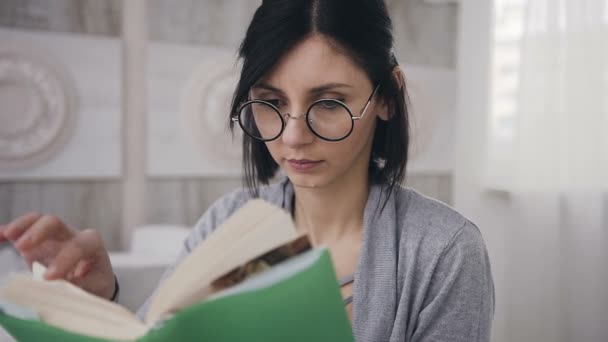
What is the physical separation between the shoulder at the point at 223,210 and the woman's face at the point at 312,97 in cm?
24

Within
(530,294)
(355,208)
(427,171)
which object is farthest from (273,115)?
(427,171)

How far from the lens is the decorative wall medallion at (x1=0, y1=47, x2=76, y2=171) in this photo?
240 cm

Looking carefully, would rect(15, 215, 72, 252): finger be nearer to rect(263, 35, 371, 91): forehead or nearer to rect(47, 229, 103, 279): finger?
rect(47, 229, 103, 279): finger

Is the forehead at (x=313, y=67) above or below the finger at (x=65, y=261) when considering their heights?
above

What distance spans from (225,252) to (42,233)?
1.26 ft

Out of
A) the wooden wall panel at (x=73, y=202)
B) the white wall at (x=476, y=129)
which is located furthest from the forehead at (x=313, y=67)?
the wooden wall panel at (x=73, y=202)

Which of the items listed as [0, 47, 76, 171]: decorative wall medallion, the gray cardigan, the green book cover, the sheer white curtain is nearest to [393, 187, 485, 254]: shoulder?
the gray cardigan

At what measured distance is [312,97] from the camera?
0.84m

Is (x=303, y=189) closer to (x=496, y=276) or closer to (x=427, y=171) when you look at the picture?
(x=496, y=276)

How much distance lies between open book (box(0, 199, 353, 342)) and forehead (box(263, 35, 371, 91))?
1.21 ft

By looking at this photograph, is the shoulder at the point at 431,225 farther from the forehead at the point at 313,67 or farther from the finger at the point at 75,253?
the finger at the point at 75,253

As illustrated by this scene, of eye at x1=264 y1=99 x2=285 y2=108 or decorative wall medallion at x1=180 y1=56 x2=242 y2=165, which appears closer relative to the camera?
eye at x1=264 y1=99 x2=285 y2=108

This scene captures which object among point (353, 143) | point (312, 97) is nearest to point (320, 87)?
point (312, 97)

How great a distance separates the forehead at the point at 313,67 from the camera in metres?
0.84
